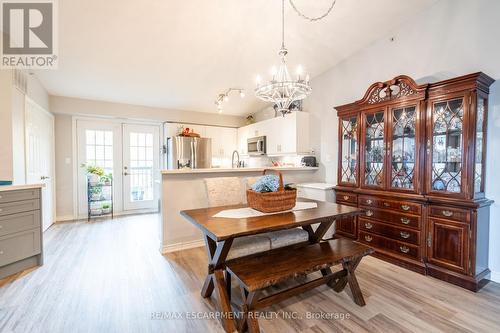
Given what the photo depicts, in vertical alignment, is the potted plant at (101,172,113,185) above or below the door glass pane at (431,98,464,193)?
below

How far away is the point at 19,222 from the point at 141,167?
9.82 ft

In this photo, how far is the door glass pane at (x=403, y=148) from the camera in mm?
2748

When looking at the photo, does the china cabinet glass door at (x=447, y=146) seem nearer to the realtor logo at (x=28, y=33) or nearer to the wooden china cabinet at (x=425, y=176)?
the wooden china cabinet at (x=425, y=176)

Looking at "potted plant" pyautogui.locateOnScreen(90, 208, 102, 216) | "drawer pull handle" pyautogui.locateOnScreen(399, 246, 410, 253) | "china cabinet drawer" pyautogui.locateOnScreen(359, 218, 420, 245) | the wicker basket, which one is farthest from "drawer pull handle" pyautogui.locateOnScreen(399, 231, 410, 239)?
"potted plant" pyautogui.locateOnScreen(90, 208, 102, 216)

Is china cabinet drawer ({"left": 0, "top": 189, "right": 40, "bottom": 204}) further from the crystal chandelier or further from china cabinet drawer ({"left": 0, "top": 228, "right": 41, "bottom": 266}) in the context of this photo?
the crystal chandelier

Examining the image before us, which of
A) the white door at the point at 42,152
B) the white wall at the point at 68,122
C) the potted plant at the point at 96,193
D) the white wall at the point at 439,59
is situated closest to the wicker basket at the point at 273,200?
the white wall at the point at 439,59

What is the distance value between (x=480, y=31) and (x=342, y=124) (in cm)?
166

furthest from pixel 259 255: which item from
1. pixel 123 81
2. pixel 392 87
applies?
pixel 123 81

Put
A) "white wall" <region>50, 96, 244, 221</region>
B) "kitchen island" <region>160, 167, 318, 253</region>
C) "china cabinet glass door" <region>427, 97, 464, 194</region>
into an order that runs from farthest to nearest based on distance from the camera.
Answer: "white wall" <region>50, 96, 244, 221</region> < "kitchen island" <region>160, 167, 318, 253</region> < "china cabinet glass door" <region>427, 97, 464, 194</region>

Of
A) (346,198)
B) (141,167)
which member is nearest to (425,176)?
(346,198)

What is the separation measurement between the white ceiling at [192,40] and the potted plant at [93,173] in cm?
137

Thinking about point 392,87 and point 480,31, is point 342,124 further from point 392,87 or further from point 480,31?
point 480,31

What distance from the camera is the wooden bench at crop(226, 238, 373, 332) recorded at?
1.59 m

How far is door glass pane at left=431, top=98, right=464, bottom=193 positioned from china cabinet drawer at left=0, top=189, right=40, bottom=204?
4.33 m
